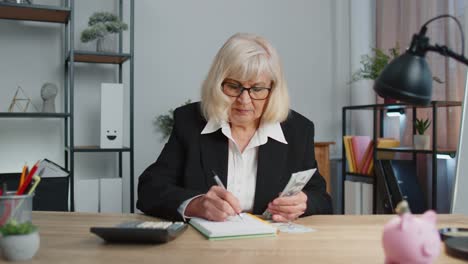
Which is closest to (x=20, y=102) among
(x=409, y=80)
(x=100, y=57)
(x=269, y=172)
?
(x=100, y=57)

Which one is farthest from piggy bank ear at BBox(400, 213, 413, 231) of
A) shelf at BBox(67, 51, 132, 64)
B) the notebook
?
shelf at BBox(67, 51, 132, 64)

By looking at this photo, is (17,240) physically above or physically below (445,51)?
below

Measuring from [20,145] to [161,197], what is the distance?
190 centimetres

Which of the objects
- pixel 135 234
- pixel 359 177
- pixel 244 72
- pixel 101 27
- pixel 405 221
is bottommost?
pixel 359 177

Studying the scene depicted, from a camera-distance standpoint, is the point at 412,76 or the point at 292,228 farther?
the point at 292,228

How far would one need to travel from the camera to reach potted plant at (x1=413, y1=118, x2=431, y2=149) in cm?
266

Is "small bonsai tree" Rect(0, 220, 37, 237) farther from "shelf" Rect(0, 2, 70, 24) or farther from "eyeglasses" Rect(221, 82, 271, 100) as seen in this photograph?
"shelf" Rect(0, 2, 70, 24)

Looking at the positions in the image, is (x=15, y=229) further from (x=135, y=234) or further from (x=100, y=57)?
(x=100, y=57)

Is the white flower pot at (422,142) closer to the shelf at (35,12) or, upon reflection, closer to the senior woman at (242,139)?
the senior woman at (242,139)

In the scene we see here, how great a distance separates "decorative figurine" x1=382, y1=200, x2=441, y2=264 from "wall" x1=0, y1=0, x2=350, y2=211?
269 cm

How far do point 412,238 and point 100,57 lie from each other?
2.56m

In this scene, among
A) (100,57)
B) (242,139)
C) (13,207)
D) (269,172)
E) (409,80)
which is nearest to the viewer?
(409,80)

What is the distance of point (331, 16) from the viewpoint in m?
3.70

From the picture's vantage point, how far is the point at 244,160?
169 cm
